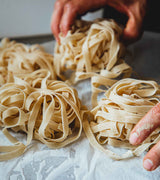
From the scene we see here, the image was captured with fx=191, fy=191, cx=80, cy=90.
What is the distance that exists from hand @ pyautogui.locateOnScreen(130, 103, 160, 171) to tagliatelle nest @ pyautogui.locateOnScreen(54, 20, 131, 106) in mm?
258

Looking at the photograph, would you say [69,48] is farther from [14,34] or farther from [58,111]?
[14,34]

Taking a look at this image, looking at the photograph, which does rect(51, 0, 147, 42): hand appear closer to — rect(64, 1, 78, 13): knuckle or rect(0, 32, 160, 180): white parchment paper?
rect(64, 1, 78, 13): knuckle

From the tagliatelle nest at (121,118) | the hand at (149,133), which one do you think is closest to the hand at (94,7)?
the tagliatelle nest at (121,118)

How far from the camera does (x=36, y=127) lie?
24.2 inches

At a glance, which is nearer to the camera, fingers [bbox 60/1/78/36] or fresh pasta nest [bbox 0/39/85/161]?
fresh pasta nest [bbox 0/39/85/161]

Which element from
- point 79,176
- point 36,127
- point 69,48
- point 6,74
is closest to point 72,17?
point 69,48

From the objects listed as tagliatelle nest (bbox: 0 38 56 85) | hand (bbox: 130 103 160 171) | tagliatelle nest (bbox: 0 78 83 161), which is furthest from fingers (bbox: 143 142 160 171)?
tagliatelle nest (bbox: 0 38 56 85)

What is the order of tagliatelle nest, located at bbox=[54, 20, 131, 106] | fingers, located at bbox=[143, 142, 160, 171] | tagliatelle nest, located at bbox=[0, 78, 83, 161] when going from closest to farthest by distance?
fingers, located at bbox=[143, 142, 160, 171]
tagliatelle nest, located at bbox=[0, 78, 83, 161]
tagliatelle nest, located at bbox=[54, 20, 131, 106]

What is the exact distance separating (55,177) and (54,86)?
0.31 meters

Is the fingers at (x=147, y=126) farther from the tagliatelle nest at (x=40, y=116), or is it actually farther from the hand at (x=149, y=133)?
the tagliatelle nest at (x=40, y=116)

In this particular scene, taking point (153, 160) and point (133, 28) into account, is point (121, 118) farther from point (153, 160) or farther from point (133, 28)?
point (133, 28)

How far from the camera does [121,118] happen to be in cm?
56

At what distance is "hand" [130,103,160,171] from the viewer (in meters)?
0.46

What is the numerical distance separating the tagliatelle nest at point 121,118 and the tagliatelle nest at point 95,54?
11 cm
